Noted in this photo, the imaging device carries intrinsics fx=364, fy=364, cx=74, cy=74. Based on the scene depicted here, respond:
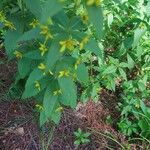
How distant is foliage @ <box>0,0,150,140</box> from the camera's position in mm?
1608

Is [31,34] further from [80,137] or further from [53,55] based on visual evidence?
[80,137]

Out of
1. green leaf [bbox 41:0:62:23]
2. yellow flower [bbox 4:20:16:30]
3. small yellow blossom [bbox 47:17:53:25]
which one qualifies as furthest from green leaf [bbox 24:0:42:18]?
green leaf [bbox 41:0:62:23]

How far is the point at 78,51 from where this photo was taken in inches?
88.5

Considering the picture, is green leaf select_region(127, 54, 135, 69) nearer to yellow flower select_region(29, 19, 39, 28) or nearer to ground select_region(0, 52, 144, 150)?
ground select_region(0, 52, 144, 150)

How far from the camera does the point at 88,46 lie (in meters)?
1.65

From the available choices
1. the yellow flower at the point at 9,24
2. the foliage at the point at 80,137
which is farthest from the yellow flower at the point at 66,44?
the foliage at the point at 80,137

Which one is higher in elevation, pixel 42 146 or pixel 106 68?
pixel 106 68

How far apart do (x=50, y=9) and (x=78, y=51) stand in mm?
987

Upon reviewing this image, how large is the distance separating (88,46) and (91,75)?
0.90m

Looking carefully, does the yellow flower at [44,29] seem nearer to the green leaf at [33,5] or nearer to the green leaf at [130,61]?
the green leaf at [33,5]

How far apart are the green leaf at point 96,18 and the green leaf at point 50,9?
114 mm

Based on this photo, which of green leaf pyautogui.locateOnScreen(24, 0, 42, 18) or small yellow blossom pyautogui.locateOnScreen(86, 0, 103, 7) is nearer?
small yellow blossom pyautogui.locateOnScreen(86, 0, 103, 7)

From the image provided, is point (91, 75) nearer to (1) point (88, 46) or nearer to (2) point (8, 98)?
(2) point (8, 98)

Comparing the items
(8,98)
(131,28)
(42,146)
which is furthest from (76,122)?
(131,28)
